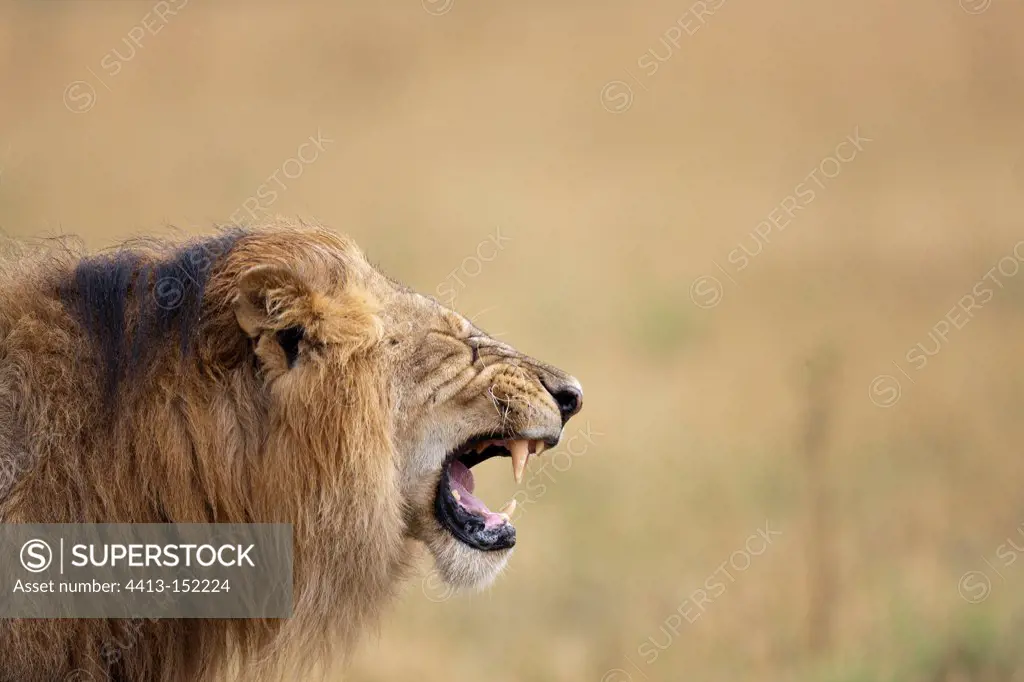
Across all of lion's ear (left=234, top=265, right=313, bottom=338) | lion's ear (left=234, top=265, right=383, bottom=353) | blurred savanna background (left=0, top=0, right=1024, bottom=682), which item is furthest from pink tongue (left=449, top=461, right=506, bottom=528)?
lion's ear (left=234, top=265, right=313, bottom=338)

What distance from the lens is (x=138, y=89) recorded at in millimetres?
15781

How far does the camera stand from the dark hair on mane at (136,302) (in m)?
3.68

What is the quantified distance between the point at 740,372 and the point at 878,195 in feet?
14.5

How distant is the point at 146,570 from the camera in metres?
3.62

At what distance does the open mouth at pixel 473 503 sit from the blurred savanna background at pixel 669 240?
1.03 ft

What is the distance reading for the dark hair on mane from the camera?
368 centimetres

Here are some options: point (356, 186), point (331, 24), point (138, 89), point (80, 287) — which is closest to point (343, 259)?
point (80, 287)

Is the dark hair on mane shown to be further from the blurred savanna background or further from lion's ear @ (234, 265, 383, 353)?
the blurred savanna background

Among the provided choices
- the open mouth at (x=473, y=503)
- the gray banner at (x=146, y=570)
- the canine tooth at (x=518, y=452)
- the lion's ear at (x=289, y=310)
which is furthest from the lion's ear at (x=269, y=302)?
the canine tooth at (x=518, y=452)

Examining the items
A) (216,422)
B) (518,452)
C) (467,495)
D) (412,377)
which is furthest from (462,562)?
(216,422)

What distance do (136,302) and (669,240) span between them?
999cm

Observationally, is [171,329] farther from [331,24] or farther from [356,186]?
[331,24]

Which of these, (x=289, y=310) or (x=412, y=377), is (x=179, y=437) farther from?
(x=412, y=377)

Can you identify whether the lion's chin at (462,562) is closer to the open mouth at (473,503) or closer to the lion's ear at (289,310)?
the open mouth at (473,503)
